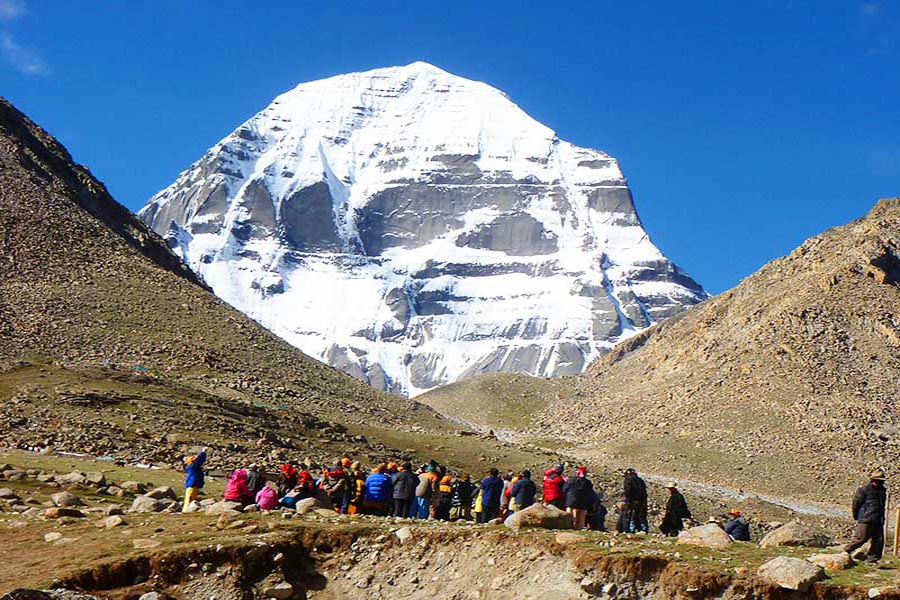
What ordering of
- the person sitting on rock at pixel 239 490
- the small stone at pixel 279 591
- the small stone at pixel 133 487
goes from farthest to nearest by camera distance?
the small stone at pixel 133 487
the person sitting on rock at pixel 239 490
the small stone at pixel 279 591

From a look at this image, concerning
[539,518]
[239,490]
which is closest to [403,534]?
[539,518]

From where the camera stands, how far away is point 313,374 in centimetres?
10969

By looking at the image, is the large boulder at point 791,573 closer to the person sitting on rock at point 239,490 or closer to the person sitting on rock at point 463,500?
the person sitting on rock at point 239,490

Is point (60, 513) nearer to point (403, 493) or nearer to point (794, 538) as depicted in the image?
point (403, 493)

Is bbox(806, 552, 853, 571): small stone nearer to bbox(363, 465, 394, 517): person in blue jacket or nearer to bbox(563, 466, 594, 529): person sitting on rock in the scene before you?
bbox(563, 466, 594, 529): person sitting on rock

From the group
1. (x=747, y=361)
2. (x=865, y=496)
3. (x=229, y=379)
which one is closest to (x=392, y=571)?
(x=865, y=496)

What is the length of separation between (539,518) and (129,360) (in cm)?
6766

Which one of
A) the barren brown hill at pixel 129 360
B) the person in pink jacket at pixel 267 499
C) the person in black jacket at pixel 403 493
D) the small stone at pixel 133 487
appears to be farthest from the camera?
the barren brown hill at pixel 129 360

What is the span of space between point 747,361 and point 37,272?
279 ft

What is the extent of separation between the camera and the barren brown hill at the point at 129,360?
65062 mm

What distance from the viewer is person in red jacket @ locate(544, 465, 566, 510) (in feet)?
106

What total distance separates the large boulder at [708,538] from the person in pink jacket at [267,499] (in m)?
11.5

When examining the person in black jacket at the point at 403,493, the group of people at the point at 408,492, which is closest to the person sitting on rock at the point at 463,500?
the group of people at the point at 408,492

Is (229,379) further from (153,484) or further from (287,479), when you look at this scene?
(287,479)
